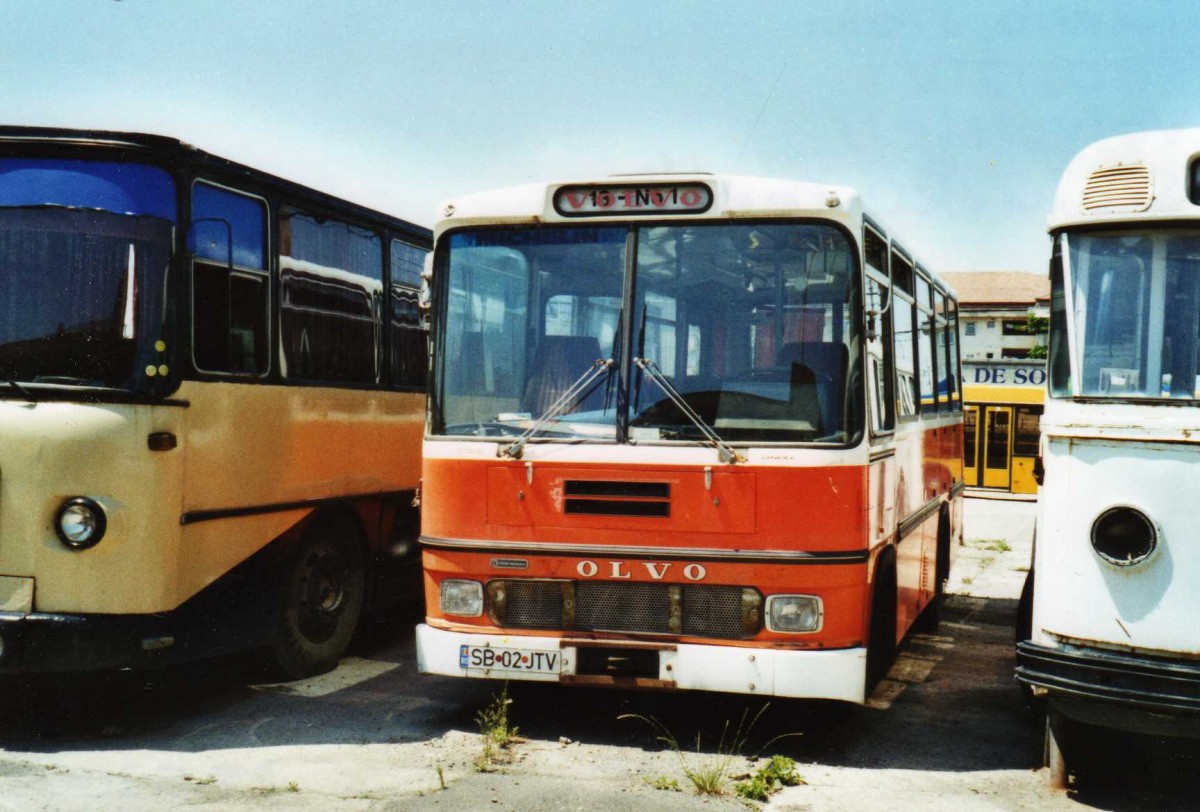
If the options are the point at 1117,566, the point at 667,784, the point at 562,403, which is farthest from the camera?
the point at 562,403

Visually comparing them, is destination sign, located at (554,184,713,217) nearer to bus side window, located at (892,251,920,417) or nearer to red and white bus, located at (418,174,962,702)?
red and white bus, located at (418,174,962,702)

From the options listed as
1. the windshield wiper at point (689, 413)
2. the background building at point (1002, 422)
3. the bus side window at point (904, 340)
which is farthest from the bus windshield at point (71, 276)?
the background building at point (1002, 422)

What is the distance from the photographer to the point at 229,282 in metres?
7.20

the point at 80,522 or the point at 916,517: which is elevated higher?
the point at 80,522

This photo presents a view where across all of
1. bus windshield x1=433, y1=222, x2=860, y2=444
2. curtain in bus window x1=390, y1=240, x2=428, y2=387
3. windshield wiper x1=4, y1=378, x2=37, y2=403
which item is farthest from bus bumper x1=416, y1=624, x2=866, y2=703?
curtain in bus window x1=390, y1=240, x2=428, y2=387

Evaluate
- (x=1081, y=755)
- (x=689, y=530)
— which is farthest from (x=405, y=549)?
(x=1081, y=755)

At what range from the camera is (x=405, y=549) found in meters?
9.40

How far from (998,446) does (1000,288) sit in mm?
55452

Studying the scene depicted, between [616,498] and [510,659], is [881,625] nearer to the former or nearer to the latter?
[616,498]

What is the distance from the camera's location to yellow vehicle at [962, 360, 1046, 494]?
105 feet

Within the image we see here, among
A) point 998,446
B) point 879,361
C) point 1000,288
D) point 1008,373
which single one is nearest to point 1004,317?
point 1000,288

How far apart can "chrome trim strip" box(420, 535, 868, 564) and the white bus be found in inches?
38.8

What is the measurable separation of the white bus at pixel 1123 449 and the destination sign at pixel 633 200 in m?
1.85

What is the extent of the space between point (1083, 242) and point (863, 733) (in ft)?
10.1
